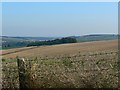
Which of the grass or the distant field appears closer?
the grass

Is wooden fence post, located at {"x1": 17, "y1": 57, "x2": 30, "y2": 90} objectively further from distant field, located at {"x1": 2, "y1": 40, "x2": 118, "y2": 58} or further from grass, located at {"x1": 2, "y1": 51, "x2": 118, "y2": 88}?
distant field, located at {"x1": 2, "y1": 40, "x2": 118, "y2": 58}

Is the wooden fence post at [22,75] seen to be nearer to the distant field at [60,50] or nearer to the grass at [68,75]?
the grass at [68,75]

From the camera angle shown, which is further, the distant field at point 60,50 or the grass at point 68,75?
the distant field at point 60,50

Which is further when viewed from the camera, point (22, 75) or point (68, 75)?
point (68, 75)

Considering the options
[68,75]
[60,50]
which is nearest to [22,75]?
[68,75]

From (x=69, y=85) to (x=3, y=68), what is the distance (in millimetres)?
1835

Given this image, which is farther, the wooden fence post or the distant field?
the distant field

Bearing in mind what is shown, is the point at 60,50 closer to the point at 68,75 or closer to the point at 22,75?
the point at 68,75

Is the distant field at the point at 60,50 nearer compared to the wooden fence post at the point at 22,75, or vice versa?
the wooden fence post at the point at 22,75

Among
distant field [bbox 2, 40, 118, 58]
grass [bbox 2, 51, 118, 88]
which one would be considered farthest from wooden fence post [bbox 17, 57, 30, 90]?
distant field [bbox 2, 40, 118, 58]

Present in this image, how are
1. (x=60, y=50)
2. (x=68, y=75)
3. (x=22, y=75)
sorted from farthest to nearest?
(x=60, y=50)
(x=68, y=75)
(x=22, y=75)

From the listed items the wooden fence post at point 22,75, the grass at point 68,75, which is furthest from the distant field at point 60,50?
the wooden fence post at point 22,75

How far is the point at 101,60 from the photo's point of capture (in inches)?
338

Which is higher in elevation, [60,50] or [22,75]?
[22,75]
